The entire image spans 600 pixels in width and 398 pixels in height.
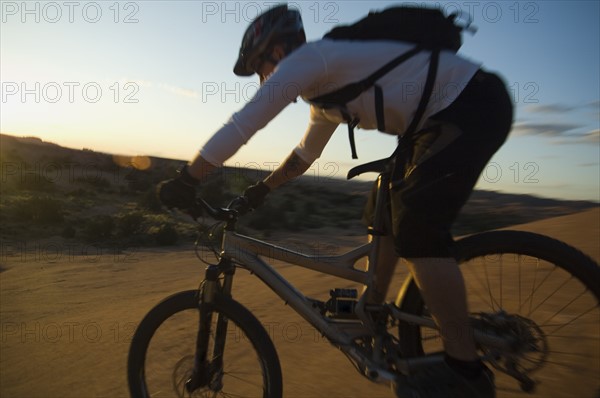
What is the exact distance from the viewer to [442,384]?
2.17m

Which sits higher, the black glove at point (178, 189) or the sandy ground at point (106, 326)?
the black glove at point (178, 189)

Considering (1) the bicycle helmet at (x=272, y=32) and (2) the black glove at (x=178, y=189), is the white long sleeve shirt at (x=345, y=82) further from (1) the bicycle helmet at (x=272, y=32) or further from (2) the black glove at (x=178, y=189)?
(1) the bicycle helmet at (x=272, y=32)

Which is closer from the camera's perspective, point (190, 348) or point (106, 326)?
point (190, 348)

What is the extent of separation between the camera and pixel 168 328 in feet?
8.57

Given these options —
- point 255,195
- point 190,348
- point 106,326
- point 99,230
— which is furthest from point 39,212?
point 255,195

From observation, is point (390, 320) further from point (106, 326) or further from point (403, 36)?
point (106, 326)

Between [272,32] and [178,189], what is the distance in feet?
2.81

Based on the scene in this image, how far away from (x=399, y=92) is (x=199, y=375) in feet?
5.74

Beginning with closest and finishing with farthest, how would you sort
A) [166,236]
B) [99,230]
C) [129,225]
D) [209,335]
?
[209,335] < [166,236] < [99,230] < [129,225]

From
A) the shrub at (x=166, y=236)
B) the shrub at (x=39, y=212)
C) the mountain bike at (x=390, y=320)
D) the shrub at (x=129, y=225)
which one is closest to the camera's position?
the mountain bike at (x=390, y=320)

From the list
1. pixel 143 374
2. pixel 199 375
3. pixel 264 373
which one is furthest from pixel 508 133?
pixel 143 374

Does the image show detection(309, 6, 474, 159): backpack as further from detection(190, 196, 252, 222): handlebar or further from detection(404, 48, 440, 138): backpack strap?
detection(190, 196, 252, 222): handlebar

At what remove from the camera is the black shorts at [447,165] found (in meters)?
2.04

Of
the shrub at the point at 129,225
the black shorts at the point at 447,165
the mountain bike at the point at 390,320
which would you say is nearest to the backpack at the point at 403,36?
the black shorts at the point at 447,165
